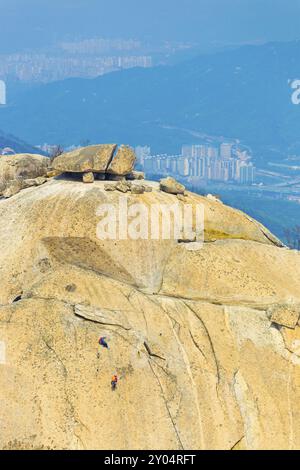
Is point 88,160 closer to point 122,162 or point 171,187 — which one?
point 122,162

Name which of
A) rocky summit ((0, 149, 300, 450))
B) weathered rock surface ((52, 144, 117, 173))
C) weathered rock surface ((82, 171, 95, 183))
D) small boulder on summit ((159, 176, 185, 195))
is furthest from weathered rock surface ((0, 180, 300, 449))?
weathered rock surface ((52, 144, 117, 173))

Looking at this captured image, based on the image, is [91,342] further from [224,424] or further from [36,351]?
[224,424]

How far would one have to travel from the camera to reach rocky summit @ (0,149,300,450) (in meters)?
23.3

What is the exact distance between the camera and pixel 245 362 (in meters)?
27.6

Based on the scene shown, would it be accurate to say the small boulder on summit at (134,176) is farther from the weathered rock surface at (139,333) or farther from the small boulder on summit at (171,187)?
the weathered rock surface at (139,333)

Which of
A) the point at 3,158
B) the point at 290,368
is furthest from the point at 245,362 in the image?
the point at 3,158

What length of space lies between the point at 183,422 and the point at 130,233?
447 inches

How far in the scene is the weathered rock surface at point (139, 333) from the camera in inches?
918

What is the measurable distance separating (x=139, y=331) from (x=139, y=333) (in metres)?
0.31

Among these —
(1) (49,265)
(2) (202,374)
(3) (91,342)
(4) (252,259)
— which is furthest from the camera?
(4) (252,259)

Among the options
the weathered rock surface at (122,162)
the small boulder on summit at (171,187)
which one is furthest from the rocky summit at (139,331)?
the weathered rock surface at (122,162)

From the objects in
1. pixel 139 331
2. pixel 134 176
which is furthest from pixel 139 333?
pixel 134 176

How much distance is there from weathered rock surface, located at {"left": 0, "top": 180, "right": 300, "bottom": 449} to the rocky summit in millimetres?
51

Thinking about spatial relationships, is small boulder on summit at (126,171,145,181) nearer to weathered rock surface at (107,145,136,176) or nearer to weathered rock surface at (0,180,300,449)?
weathered rock surface at (107,145,136,176)
